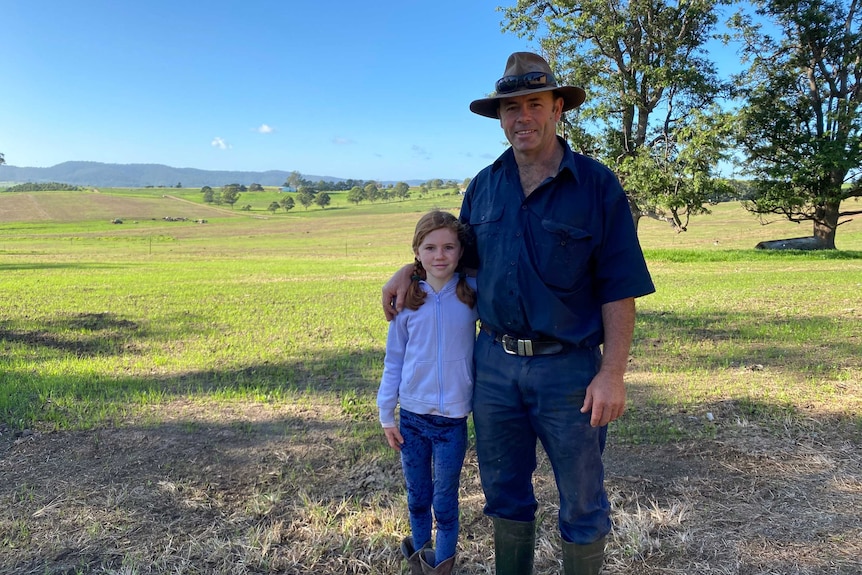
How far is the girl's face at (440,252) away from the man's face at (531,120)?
20.6 inches

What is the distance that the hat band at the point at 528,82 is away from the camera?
2.49 metres

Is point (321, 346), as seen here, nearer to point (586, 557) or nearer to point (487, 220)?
point (487, 220)

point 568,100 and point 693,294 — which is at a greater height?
point 568,100

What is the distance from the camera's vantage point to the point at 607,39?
64.6 ft

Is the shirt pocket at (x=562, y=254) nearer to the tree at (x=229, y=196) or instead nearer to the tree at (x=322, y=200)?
the tree at (x=322, y=200)

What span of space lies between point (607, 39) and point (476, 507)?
19890 millimetres

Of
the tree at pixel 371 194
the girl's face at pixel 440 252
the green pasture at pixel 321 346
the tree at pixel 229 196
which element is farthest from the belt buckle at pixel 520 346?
the tree at pixel 371 194

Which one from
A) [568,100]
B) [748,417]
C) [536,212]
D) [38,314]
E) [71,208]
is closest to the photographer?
[536,212]

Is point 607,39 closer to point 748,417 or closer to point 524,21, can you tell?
point 524,21

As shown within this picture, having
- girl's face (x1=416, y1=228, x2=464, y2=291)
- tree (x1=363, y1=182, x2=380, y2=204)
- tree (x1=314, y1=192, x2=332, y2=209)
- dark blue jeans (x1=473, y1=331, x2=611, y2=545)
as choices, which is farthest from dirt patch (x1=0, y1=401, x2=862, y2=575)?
tree (x1=363, y1=182, x2=380, y2=204)

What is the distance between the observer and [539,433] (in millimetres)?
2611

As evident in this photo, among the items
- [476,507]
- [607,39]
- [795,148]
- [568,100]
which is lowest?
[476,507]

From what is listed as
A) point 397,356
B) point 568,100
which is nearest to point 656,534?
point 397,356

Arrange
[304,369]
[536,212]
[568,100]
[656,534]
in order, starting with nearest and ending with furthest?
[536,212], [568,100], [656,534], [304,369]
